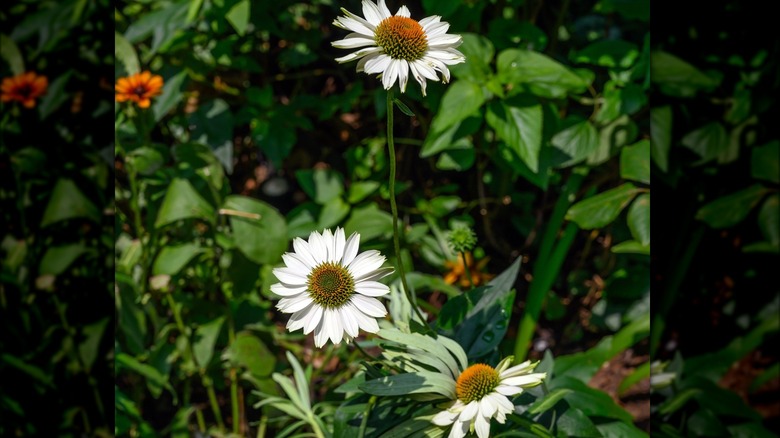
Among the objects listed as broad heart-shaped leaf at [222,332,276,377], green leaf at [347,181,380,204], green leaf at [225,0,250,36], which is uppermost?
green leaf at [225,0,250,36]

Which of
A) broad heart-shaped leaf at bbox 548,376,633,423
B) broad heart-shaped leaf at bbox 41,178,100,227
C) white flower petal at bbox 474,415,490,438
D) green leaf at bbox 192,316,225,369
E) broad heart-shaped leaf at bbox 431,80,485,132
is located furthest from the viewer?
broad heart-shaped leaf at bbox 41,178,100,227

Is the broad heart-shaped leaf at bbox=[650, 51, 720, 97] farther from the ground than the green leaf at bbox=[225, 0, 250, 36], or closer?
closer

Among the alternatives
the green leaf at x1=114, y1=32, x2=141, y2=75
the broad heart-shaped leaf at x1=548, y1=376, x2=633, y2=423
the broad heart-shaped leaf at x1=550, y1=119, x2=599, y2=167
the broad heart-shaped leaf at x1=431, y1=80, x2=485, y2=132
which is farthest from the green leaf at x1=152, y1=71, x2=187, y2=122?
the broad heart-shaped leaf at x1=548, y1=376, x2=633, y2=423

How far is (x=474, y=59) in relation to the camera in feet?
3.23

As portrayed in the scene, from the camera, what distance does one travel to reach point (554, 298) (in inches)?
50.6

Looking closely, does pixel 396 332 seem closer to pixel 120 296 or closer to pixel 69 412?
pixel 120 296

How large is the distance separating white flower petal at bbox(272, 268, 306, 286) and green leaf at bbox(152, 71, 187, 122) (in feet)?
2.03

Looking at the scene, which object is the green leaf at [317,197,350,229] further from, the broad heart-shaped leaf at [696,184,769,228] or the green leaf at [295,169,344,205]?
the broad heart-shaped leaf at [696,184,769,228]

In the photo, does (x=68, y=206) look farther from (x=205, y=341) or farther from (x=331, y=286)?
(x=331, y=286)

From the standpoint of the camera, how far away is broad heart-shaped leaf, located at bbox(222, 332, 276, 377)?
1022 millimetres

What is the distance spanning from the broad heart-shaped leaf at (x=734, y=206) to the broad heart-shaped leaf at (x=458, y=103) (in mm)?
438

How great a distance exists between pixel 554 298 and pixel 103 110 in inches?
31.8

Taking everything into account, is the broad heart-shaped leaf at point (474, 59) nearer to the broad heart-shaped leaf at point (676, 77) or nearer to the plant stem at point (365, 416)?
the broad heart-shaped leaf at point (676, 77)

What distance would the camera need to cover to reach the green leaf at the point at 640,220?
3.31 ft
